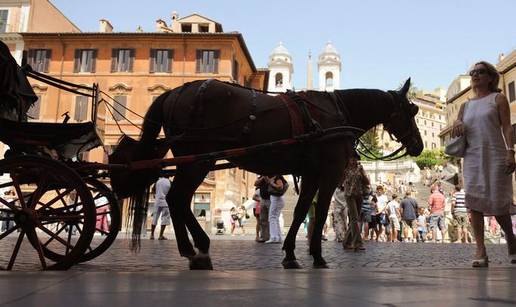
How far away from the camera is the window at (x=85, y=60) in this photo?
36719 mm

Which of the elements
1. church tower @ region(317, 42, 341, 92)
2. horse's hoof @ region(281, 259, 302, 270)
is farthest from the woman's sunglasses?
church tower @ region(317, 42, 341, 92)

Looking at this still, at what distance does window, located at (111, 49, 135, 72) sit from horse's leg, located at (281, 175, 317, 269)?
3338 cm

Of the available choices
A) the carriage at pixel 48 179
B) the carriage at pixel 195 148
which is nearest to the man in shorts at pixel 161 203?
the carriage at pixel 195 148

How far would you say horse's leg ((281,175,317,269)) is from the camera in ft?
16.3

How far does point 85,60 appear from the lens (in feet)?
121

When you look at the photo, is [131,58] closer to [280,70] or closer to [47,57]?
[47,57]

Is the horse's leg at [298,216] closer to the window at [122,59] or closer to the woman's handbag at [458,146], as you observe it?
the woman's handbag at [458,146]

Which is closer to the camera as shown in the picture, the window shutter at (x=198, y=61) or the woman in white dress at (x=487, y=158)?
the woman in white dress at (x=487, y=158)

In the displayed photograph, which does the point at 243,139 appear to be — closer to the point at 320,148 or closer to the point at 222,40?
the point at 320,148

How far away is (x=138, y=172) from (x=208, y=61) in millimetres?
32089

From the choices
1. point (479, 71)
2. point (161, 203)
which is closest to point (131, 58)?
point (161, 203)

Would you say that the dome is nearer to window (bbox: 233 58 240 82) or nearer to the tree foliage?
the tree foliage

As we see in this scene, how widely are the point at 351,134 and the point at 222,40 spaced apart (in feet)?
106

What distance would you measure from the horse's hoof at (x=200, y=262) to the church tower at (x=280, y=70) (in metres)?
88.2
